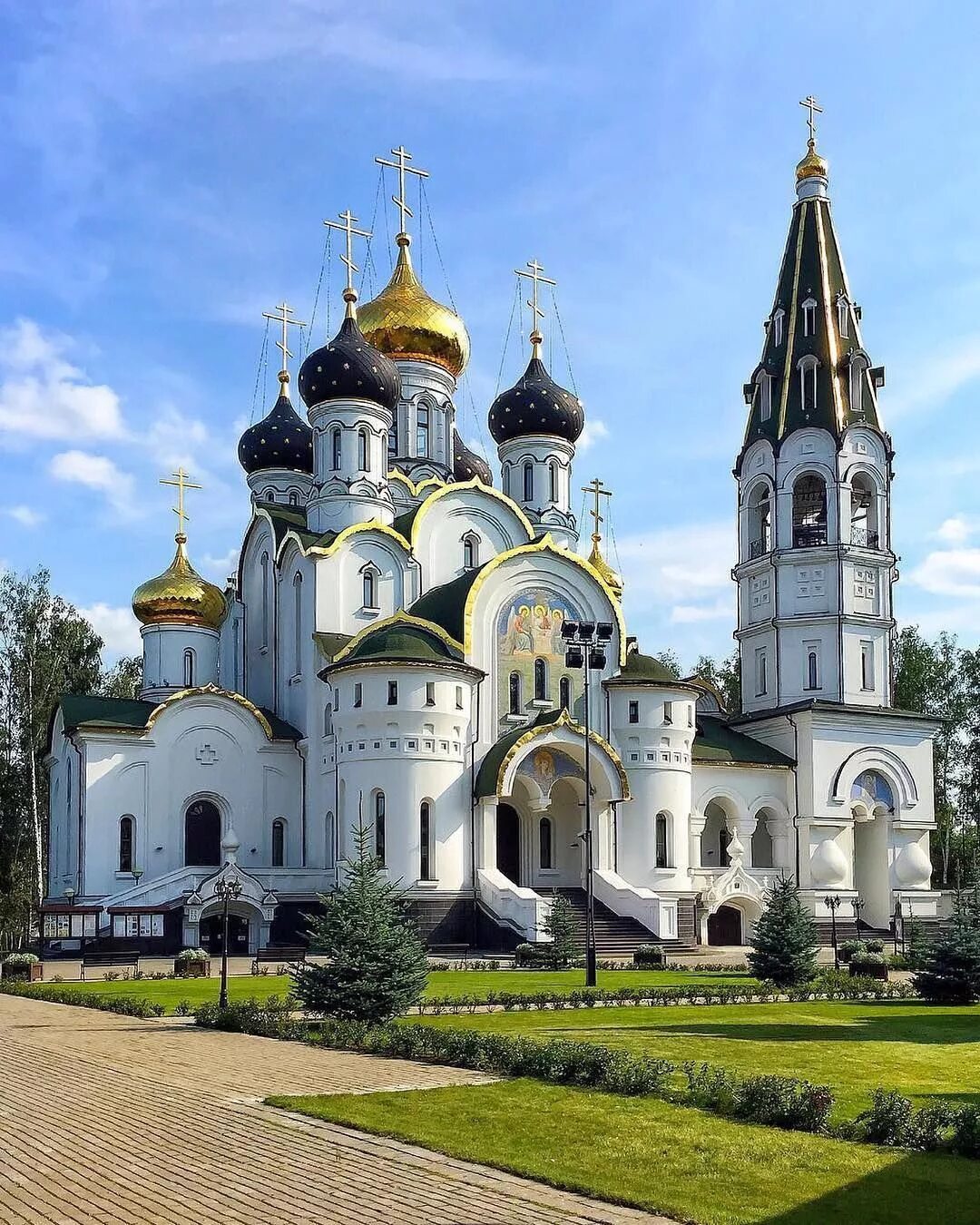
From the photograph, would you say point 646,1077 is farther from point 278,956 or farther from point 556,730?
point 556,730

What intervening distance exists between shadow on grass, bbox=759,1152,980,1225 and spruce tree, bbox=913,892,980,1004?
1262cm

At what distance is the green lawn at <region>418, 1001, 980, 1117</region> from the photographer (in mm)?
13078

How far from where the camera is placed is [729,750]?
4122 centimetres

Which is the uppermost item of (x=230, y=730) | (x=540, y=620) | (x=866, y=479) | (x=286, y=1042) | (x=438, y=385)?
(x=438, y=385)

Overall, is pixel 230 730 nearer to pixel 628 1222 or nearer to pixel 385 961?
pixel 385 961

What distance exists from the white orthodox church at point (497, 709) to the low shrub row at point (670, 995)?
1142 centimetres

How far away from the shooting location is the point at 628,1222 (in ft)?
26.0

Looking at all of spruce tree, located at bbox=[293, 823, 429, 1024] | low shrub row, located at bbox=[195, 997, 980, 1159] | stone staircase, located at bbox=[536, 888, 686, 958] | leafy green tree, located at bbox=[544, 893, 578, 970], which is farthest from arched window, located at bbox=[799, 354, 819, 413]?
low shrub row, located at bbox=[195, 997, 980, 1159]

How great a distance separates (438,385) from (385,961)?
3262 centimetres

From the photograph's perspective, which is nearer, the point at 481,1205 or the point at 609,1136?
the point at 481,1205

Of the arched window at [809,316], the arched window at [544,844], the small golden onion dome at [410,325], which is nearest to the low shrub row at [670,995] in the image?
the arched window at [544,844]

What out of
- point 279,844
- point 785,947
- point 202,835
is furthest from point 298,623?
point 785,947

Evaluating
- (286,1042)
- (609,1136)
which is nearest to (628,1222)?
(609,1136)

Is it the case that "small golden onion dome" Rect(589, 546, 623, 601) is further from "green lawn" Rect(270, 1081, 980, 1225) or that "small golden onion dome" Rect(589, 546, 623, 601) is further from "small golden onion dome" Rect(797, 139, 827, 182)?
"green lawn" Rect(270, 1081, 980, 1225)
